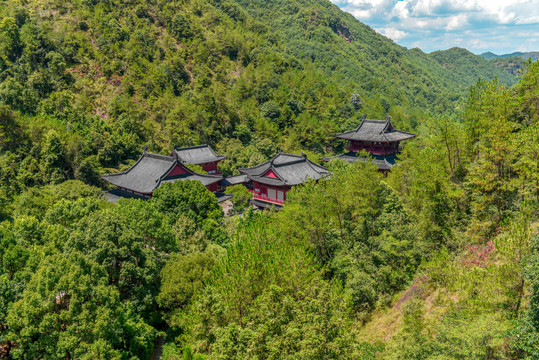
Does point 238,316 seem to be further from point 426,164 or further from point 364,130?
point 364,130

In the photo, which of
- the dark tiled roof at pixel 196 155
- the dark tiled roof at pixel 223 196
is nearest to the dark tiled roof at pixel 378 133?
the dark tiled roof at pixel 196 155

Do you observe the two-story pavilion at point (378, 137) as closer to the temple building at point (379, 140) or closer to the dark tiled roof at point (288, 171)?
the temple building at point (379, 140)

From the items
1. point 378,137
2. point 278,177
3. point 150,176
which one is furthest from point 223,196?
point 378,137

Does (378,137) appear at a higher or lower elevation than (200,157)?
higher

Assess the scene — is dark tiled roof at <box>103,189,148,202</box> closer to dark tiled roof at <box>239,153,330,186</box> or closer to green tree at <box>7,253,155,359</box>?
→ dark tiled roof at <box>239,153,330,186</box>

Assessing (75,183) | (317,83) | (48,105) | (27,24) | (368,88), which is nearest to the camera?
(75,183)

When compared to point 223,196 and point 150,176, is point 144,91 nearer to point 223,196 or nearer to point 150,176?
point 150,176

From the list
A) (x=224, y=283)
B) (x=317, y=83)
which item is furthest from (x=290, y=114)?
(x=224, y=283)
